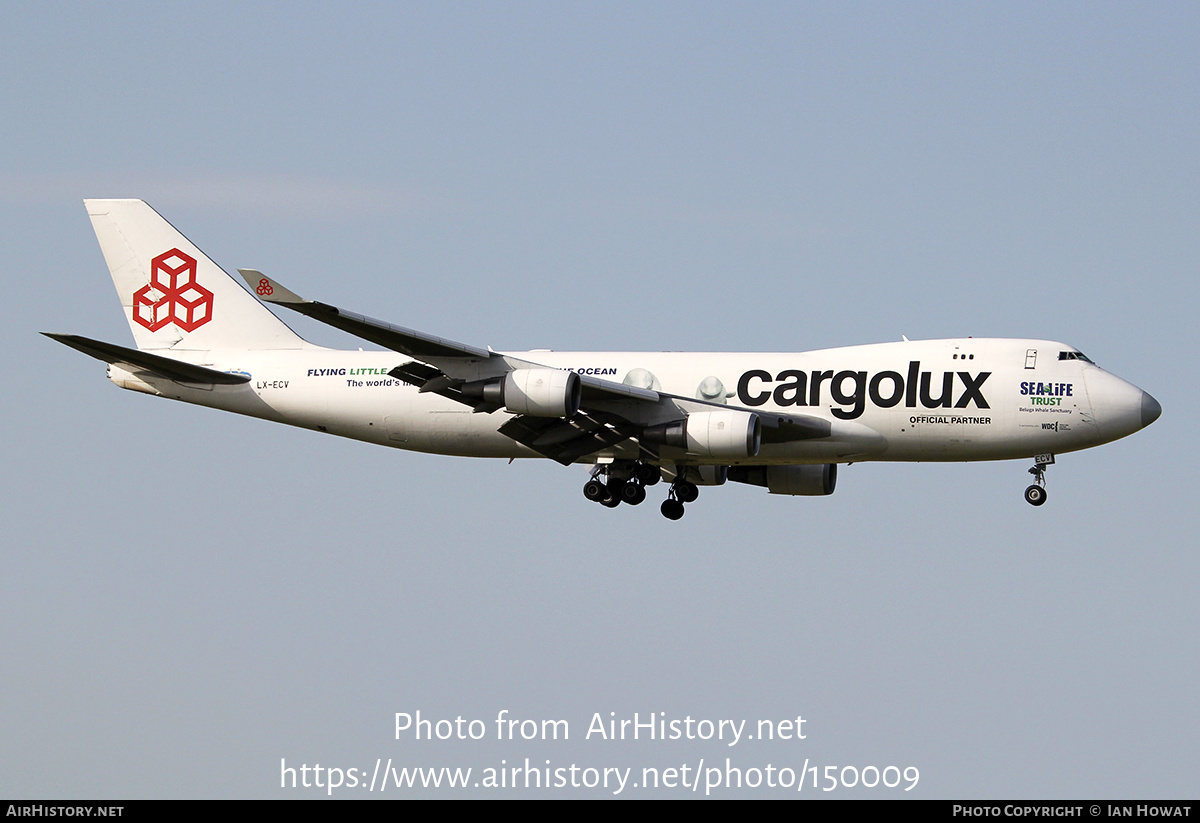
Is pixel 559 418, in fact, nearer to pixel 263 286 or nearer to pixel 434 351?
pixel 434 351

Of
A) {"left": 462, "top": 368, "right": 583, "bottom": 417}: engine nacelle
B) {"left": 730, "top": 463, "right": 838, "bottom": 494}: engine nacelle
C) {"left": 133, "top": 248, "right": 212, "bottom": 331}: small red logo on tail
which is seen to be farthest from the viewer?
{"left": 133, "top": 248, "right": 212, "bottom": 331}: small red logo on tail

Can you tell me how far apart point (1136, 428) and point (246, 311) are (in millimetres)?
26720

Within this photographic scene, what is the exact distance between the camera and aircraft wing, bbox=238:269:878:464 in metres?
39.2

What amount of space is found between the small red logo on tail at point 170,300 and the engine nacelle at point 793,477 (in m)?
17.5

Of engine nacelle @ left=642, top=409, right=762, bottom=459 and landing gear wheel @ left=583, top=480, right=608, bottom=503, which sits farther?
landing gear wheel @ left=583, top=480, right=608, bottom=503

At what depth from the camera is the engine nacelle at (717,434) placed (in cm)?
4047

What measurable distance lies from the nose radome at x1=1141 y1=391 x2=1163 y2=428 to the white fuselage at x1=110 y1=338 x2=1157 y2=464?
7 cm

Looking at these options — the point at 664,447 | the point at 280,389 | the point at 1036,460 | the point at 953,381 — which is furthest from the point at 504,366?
the point at 1036,460

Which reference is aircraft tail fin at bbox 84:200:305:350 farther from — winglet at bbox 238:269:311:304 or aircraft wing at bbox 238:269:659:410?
winglet at bbox 238:269:311:304

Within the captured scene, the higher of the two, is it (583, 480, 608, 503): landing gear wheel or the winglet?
the winglet

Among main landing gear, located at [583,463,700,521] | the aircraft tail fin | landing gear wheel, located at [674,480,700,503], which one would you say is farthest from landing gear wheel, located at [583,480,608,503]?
the aircraft tail fin

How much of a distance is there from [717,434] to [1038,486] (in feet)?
30.7

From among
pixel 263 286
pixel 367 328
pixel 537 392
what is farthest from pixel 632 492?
pixel 263 286

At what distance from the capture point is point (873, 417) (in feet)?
138
